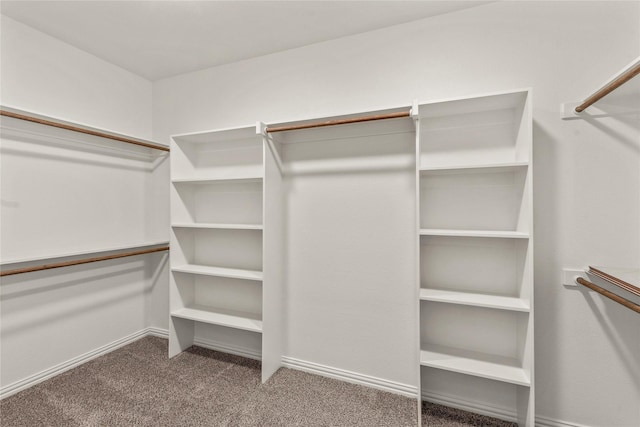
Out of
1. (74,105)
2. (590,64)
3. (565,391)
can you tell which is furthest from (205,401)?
(590,64)

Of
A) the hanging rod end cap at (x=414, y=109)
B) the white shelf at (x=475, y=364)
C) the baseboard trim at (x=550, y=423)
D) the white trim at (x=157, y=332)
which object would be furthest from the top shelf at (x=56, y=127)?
the baseboard trim at (x=550, y=423)

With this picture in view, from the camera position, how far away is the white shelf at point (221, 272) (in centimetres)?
218

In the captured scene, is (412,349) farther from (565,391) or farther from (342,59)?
(342,59)

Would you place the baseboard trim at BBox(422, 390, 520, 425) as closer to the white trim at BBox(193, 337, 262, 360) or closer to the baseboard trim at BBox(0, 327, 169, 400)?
the white trim at BBox(193, 337, 262, 360)

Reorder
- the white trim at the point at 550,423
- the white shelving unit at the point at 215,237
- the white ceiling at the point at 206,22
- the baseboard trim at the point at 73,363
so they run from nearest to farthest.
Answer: the white trim at the point at 550,423 → the white ceiling at the point at 206,22 → the baseboard trim at the point at 73,363 → the white shelving unit at the point at 215,237

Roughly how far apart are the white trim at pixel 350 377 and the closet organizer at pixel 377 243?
0.23 ft

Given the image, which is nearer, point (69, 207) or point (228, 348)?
point (69, 207)

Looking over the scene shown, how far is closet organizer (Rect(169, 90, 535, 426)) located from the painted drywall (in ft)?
1.94

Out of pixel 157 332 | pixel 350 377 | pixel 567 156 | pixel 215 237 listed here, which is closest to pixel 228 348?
pixel 157 332

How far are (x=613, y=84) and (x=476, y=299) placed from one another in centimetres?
116

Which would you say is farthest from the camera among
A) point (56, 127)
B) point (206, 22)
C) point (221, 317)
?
point (221, 317)

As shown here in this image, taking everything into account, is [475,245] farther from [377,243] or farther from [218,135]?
[218,135]

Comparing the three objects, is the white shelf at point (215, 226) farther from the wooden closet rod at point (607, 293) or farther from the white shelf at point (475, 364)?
the wooden closet rod at point (607, 293)

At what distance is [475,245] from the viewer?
5.95ft
